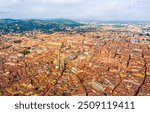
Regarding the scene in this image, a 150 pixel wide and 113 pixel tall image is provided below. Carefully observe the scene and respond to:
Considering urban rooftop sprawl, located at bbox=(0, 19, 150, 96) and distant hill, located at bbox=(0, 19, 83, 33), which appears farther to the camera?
distant hill, located at bbox=(0, 19, 83, 33)

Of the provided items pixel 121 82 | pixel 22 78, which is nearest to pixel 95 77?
pixel 121 82

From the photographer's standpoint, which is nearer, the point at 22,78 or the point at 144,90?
the point at 144,90

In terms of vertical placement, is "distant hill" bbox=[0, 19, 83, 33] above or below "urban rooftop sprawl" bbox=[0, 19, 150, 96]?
below

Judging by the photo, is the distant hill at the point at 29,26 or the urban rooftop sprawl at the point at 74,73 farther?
the distant hill at the point at 29,26

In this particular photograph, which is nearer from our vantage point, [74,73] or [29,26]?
[74,73]

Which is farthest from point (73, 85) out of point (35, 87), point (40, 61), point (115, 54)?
point (115, 54)

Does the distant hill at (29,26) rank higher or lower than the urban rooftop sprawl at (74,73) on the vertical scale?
lower

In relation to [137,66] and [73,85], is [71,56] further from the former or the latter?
[73,85]

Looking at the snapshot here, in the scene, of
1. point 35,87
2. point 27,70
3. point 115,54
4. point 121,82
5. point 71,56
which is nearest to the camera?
point 35,87

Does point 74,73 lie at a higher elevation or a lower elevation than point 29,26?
higher

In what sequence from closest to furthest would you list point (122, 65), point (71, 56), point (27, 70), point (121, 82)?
point (121, 82)
point (27, 70)
point (122, 65)
point (71, 56)
